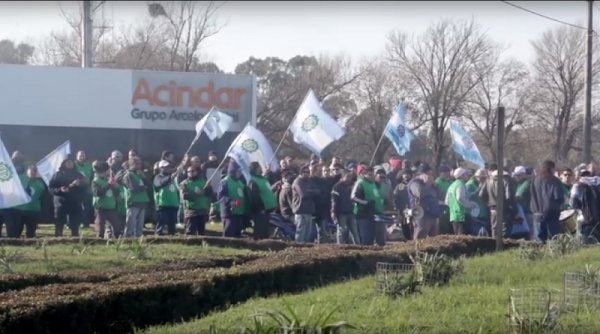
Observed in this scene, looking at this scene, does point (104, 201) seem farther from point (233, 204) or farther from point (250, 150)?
point (250, 150)

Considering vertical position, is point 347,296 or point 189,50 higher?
point 189,50

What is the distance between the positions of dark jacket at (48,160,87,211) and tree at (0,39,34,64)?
43.0 meters

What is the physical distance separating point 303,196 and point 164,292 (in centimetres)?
986

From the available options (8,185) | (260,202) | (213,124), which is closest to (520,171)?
(260,202)

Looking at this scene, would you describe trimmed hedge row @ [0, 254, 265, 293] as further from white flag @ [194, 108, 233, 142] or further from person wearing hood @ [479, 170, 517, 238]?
white flag @ [194, 108, 233, 142]

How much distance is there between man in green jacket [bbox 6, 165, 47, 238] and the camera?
18.8 meters

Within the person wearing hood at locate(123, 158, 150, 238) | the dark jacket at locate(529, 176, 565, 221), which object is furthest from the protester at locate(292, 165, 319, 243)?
the dark jacket at locate(529, 176, 565, 221)

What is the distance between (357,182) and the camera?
764 inches

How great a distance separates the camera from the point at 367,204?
19.3m

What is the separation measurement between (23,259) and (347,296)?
4997mm

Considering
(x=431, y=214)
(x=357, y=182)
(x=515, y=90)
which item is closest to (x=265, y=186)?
(x=357, y=182)

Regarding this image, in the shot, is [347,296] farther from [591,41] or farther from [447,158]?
[447,158]

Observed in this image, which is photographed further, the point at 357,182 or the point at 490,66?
the point at 490,66

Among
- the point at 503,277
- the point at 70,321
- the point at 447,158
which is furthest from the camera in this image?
the point at 447,158
